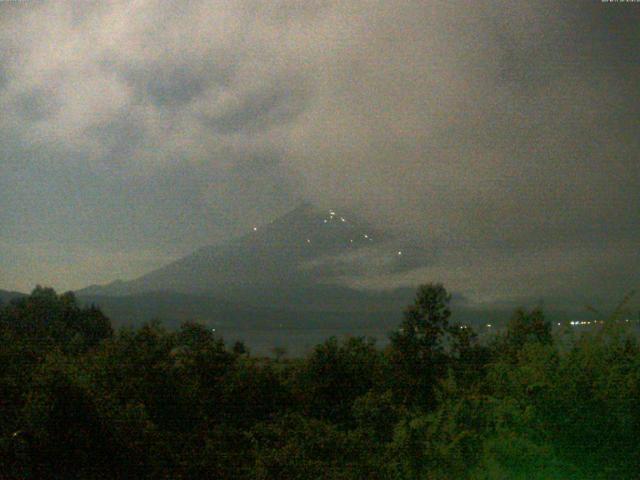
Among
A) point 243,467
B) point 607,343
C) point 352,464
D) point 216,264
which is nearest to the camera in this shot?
point 607,343

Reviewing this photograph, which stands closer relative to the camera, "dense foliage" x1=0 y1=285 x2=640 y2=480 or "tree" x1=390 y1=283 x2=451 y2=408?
"dense foliage" x1=0 y1=285 x2=640 y2=480

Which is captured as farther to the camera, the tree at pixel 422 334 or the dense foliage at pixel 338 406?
the tree at pixel 422 334

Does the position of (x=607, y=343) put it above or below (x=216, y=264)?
below

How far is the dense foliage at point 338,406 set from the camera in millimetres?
4336

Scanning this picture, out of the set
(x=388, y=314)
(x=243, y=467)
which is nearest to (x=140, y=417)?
(x=243, y=467)

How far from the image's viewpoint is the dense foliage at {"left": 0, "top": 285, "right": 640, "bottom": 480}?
171 inches

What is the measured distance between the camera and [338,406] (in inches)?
626

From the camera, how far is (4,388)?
1098cm

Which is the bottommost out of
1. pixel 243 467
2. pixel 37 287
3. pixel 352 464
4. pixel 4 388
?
pixel 243 467

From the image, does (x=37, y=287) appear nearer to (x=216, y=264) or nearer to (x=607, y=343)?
(x=216, y=264)

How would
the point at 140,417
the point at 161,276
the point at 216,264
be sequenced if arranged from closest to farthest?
the point at 140,417 < the point at 216,264 < the point at 161,276

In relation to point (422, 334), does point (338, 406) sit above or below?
below

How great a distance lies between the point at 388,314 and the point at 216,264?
44.7 feet

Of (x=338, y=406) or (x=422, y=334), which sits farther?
(x=422, y=334)
